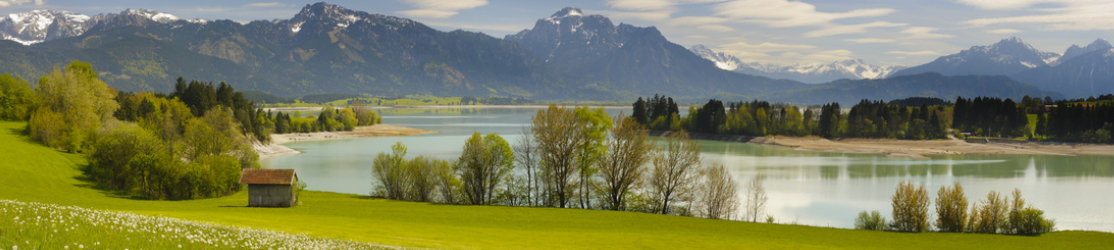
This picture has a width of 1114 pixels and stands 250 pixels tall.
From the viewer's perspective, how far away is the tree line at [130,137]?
53719 millimetres

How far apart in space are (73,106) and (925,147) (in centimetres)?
12659

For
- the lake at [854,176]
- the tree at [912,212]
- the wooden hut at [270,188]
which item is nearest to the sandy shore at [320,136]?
the lake at [854,176]

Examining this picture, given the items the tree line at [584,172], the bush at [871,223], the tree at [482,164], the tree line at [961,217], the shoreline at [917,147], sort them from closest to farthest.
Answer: the tree line at [961,217] → the bush at [871,223] → the tree line at [584,172] → the tree at [482,164] → the shoreline at [917,147]

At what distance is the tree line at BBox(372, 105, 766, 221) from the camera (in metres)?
48.4

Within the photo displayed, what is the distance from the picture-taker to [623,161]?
1934 inches

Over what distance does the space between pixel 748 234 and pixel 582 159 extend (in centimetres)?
1488

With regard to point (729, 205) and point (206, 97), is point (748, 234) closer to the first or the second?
point (729, 205)

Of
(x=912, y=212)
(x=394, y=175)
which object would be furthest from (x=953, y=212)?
(x=394, y=175)

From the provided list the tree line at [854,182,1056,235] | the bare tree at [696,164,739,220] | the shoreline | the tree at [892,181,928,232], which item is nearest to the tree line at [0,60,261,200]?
the bare tree at [696,164,739,220]

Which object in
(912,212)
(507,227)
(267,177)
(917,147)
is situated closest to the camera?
(507,227)

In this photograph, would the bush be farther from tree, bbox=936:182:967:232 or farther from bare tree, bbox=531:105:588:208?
bare tree, bbox=531:105:588:208

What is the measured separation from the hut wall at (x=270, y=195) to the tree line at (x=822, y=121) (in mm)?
102708

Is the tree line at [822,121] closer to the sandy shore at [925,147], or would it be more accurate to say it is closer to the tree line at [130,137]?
the sandy shore at [925,147]

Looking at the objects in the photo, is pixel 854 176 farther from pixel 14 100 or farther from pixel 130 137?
pixel 14 100
